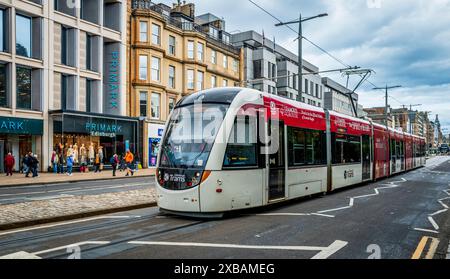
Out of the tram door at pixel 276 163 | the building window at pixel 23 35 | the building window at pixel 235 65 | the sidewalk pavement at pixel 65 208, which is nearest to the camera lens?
the sidewalk pavement at pixel 65 208

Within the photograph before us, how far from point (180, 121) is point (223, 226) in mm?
2852

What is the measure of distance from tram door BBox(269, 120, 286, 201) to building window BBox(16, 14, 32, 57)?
22062 mm

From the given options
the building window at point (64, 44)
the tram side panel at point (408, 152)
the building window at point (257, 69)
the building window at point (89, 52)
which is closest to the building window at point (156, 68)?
the building window at point (89, 52)

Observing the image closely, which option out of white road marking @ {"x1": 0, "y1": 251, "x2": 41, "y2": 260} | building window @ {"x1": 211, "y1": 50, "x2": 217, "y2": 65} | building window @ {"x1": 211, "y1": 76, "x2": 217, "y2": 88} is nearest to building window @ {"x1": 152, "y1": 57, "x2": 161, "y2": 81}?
building window @ {"x1": 211, "y1": 76, "x2": 217, "y2": 88}

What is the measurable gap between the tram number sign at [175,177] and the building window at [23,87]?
20657mm

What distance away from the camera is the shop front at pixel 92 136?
2608 cm

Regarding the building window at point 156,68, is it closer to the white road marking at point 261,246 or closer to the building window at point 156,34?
the building window at point 156,34

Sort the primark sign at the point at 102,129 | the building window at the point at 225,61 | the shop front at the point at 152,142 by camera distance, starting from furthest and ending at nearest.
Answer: the building window at the point at 225,61
the shop front at the point at 152,142
the primark sign at the point at 102,129

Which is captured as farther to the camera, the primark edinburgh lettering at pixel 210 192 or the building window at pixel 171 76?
the building window at pixel 171 76

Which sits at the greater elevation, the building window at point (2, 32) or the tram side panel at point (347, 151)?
the building window at point (2, 32)

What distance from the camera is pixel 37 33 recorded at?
2533 cm

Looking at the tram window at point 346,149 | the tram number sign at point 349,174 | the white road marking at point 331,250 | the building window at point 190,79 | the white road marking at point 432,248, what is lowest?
the white road marking at point 432,248

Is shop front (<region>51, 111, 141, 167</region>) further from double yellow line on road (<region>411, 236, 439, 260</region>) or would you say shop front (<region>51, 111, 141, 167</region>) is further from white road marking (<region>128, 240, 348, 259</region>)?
double yellow line on road (<region>411, 236, 439, 260</region>)

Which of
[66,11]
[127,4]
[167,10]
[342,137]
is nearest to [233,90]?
[342,137]
